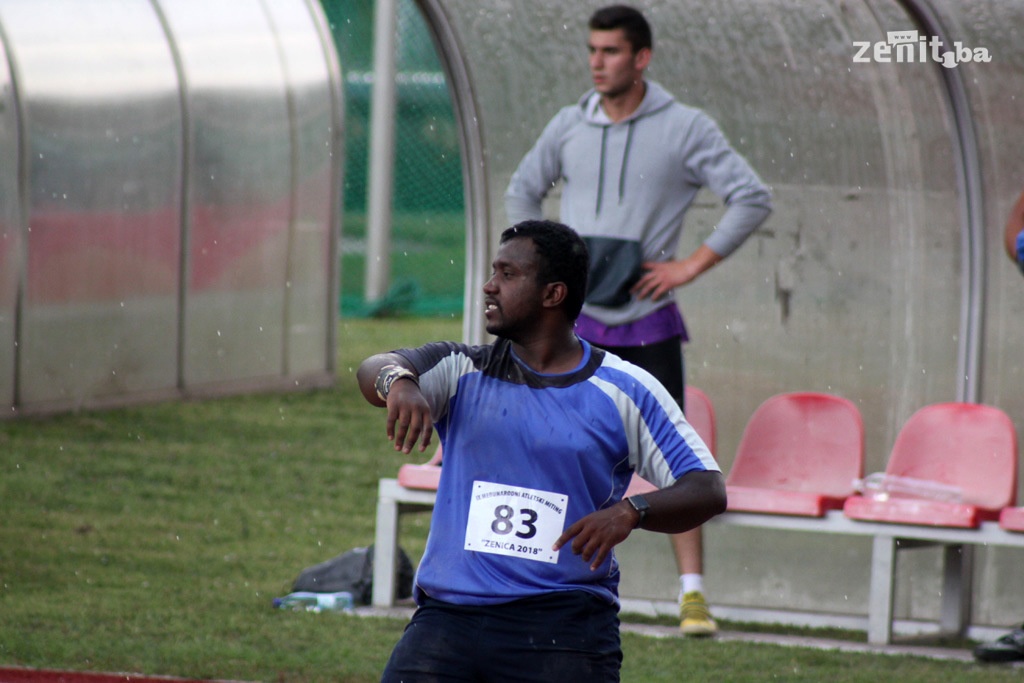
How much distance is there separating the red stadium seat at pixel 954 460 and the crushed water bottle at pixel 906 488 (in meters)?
0.03

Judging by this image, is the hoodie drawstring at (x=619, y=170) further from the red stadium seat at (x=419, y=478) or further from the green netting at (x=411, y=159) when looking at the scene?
the green netting at (x=411, y=159)

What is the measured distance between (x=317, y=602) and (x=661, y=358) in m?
1.97

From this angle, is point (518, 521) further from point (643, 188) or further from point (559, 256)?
point (643, 188)

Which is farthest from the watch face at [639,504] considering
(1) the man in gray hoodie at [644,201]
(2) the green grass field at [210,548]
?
(1) the man in gray hoodie at [644,201]

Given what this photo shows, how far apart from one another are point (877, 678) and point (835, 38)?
10.6 ft

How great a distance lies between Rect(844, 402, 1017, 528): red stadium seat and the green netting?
20.1 meters

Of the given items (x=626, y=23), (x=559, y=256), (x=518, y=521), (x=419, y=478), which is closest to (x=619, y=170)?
(x=626, y=23)

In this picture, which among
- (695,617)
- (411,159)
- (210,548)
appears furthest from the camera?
(411,159)

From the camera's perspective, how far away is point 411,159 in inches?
1169

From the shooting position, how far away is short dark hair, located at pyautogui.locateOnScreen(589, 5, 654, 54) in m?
7.33

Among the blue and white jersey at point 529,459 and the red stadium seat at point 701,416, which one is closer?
the blue and white jersey at point 529,459

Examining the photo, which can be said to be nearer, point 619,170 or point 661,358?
→ point 661,358

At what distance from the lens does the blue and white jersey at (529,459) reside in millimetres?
4254

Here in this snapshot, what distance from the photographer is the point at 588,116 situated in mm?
7582
